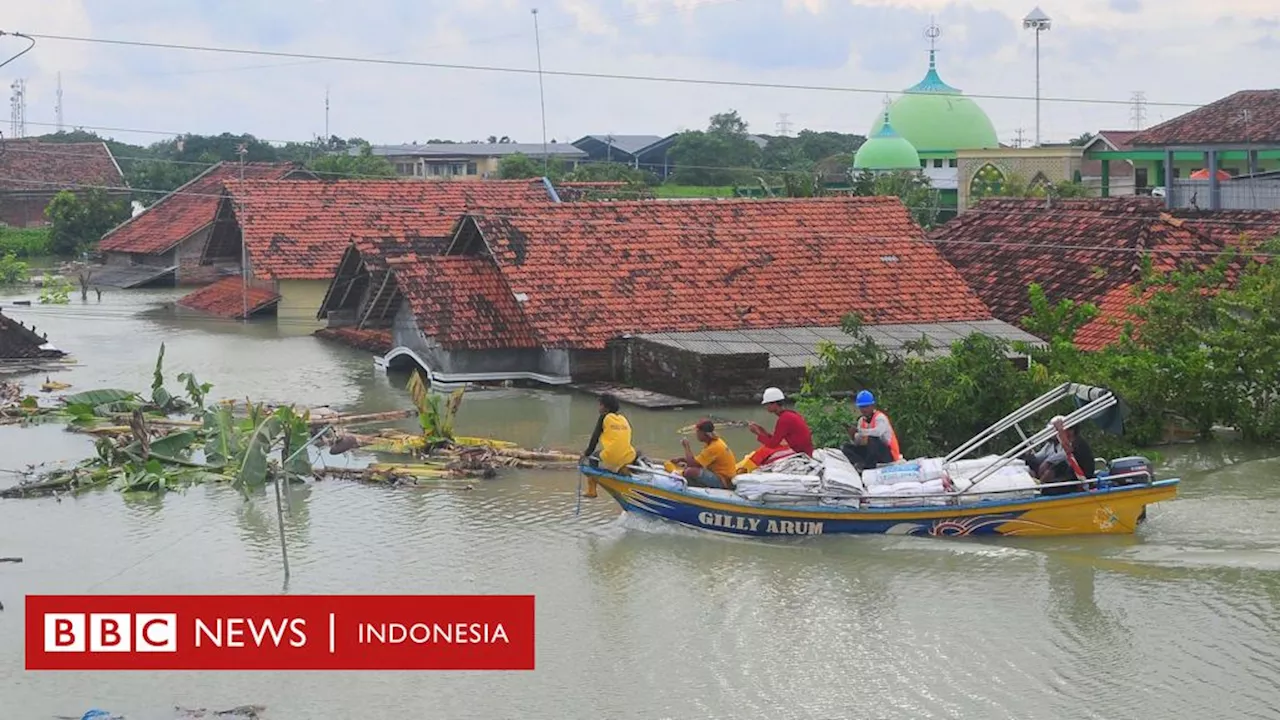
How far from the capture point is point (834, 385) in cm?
1894

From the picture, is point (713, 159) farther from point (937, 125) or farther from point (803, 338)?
point (803, 338)

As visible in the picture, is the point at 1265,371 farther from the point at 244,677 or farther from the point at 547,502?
the point at 244,677

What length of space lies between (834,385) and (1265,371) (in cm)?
476

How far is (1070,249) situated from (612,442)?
41.7 feet

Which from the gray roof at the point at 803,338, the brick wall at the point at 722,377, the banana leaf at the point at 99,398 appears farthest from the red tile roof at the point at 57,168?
the brick wall at the point at 722,377

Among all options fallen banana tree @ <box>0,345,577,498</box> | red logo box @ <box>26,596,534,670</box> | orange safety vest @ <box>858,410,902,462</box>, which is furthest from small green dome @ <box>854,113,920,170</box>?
red logo box @ <box>26,596,534,670</box>

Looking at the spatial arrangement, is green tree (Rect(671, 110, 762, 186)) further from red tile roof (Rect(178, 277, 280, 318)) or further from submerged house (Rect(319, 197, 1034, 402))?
submerged house (Rect(319, 197, 1034, 402))

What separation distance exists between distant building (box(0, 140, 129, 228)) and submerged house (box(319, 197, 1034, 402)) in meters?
31.3

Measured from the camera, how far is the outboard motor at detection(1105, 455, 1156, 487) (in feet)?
50.0

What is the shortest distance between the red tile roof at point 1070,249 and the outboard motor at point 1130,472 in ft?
21.5

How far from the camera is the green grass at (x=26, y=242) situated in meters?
50.5

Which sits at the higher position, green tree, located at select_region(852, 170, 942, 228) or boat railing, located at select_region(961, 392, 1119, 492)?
green tree, located at select_region(852, 170, 942, 228)

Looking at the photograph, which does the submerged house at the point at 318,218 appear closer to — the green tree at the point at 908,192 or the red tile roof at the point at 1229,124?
the green tree at the point at 908,192

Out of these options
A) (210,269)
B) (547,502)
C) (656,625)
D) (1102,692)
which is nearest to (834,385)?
(547,502)
